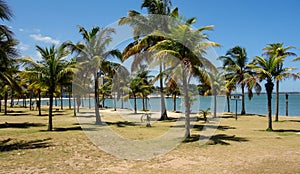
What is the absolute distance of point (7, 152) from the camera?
31.7ft

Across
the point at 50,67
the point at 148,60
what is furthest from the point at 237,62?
the point at 50,67

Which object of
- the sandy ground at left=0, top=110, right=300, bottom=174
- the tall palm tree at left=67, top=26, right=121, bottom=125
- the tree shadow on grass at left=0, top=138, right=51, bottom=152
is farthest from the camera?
the tall palm tree at left=67, top=26, right=121, bottom=125

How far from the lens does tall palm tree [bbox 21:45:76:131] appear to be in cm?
1588

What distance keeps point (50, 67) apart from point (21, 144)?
6.19 metres

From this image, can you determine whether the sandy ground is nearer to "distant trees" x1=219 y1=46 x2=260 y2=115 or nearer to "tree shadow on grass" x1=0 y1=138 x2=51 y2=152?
"tree shadow on grass" x1=0 y1=138 x2=51 y2=152

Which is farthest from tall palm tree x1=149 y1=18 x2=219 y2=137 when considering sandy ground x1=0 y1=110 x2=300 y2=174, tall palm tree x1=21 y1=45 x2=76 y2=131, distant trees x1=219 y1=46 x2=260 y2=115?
distant trees x1=219 y1=46 x2=260 y2=115

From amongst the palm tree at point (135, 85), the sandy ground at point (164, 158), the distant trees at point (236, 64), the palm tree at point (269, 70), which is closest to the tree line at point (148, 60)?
the palm tree at point (269, 70)

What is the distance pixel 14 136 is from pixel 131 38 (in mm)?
14759

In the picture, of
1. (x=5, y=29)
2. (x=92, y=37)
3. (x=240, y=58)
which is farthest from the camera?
(x=240, y=58)

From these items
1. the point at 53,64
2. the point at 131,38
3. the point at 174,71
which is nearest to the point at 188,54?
the point at 174,71

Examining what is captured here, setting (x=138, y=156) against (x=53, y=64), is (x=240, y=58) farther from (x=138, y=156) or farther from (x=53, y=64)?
(x=138, y=156)

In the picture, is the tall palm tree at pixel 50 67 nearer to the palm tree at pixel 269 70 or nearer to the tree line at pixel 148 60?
the tree line at pixel 148 60

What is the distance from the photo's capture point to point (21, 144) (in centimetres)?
1130

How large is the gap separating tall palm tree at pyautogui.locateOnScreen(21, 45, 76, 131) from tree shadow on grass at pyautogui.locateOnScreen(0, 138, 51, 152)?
4100 mm
